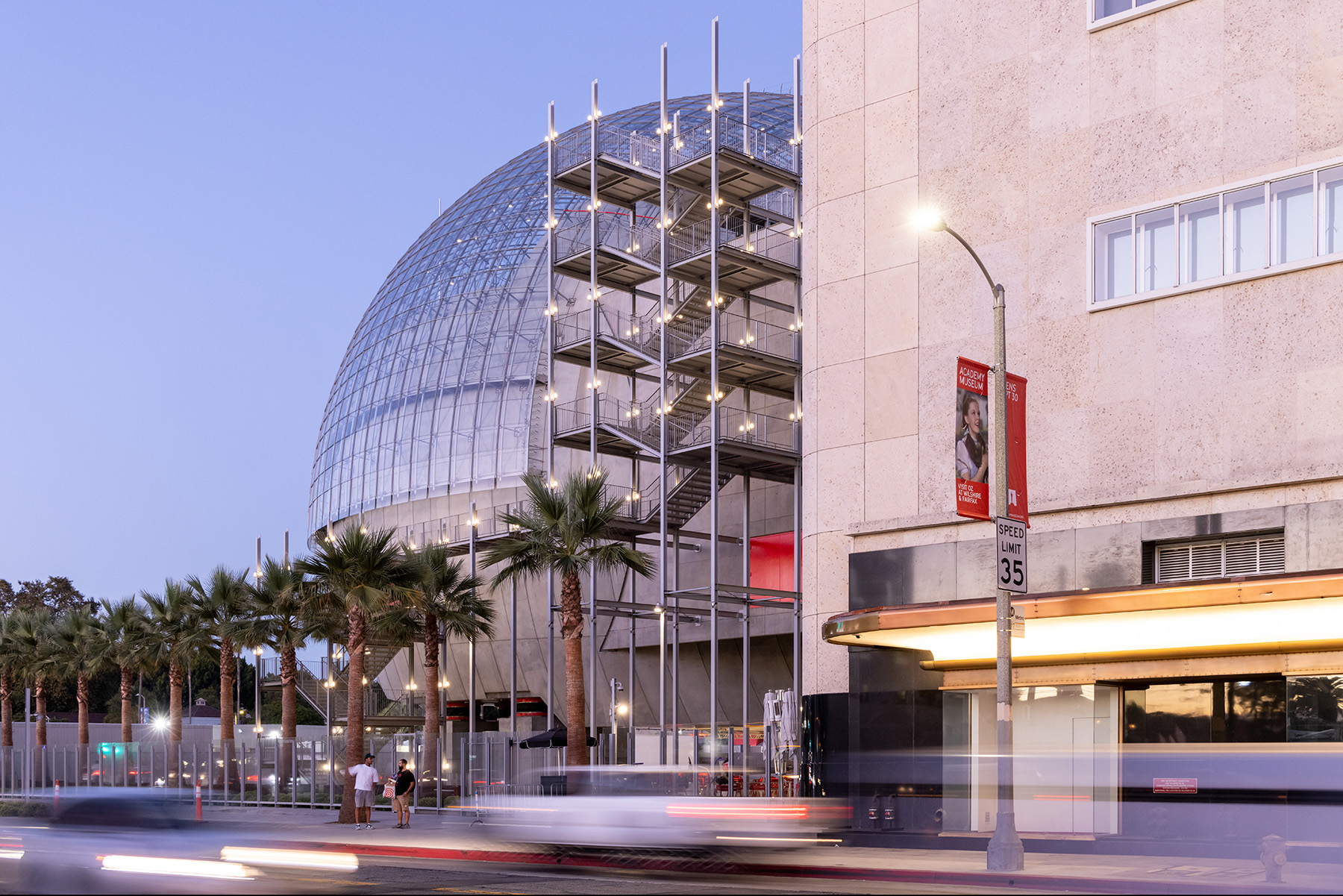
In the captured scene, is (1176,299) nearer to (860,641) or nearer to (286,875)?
(860,641)

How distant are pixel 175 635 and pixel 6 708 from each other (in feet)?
67.9

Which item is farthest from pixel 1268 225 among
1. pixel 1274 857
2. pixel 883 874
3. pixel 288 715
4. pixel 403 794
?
pixel 288 715

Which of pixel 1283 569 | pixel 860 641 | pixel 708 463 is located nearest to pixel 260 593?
pixel 708 463

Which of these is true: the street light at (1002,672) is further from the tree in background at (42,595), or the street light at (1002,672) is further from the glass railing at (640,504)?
the tree in background at (42,595)

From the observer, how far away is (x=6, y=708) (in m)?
74.4

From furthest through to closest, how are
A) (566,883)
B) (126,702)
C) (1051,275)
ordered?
(126,702), (1051,275), (566,883)

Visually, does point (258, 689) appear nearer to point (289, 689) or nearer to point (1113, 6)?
point (289, 689)

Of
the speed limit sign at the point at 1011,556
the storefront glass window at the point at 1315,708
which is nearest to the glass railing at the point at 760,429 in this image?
the storefront glass window at the point at 1315,708

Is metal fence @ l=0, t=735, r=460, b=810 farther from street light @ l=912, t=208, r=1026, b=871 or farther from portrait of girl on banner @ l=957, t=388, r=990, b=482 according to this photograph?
street light @ l=912, t=208, r=1026, b=871

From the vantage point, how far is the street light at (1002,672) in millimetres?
21906

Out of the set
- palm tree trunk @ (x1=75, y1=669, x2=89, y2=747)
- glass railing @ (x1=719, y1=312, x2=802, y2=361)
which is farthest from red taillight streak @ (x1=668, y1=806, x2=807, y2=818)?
palm tree trunk @ (x1=75, y1=669, x2=89, y2=747)

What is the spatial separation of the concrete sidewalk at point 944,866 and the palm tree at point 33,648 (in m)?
43.9

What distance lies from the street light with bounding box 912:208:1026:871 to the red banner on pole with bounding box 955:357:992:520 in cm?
43

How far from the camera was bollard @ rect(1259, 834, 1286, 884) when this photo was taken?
779 inches
